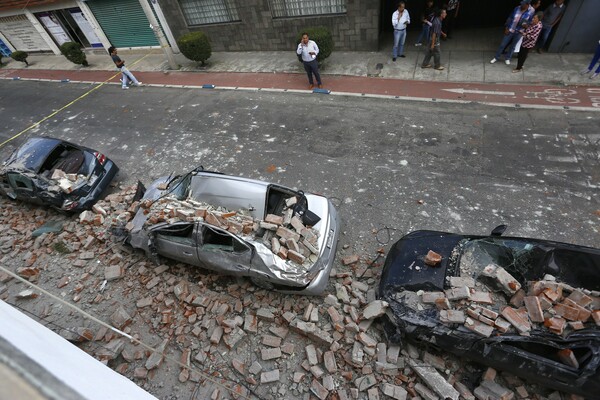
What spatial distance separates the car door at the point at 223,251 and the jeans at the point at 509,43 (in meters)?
10.7

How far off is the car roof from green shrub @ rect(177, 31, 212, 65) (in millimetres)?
7322

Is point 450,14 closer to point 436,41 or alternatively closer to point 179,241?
point 436,41

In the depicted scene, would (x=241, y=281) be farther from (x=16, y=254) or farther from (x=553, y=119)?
(x=553, y=119)

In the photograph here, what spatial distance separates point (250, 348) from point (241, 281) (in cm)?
113

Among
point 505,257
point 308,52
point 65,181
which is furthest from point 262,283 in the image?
point 308,52

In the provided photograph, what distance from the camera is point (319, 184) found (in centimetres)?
739

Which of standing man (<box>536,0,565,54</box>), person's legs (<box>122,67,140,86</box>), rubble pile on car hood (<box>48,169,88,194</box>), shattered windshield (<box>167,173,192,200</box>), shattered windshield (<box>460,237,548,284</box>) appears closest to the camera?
shattered windshield (<box>460,237,548,284</box>)

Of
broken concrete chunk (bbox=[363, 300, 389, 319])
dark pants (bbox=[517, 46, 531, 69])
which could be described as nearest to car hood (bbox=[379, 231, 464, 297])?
broken concrete chunk (bbox=[363, 300, 389, 319])

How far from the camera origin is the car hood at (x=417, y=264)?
177 inches

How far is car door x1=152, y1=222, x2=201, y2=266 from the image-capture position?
17.0 feet

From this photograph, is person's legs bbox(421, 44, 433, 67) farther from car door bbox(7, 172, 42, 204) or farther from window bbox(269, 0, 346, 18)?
car door bbox(7, 172, 42, 204)

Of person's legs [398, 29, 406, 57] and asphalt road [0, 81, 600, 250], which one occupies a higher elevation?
person's legs [398, 29, 406, 57]

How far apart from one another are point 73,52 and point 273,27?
35.7 feet

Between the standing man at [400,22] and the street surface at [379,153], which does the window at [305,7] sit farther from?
the street surface at [379,153]
